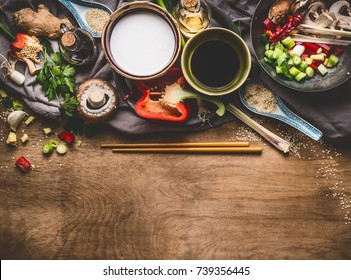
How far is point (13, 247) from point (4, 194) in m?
0.20

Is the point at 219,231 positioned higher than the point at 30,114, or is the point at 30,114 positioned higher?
the point at 30,114

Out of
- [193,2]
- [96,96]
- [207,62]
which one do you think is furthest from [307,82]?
[96,96]

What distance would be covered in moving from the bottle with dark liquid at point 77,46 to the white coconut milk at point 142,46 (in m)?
0.12

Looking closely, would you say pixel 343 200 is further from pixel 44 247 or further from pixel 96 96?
pixel 44 247

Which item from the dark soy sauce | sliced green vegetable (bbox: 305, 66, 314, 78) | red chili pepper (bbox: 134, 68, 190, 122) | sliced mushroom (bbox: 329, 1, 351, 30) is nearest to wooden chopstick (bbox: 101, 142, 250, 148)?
red chili pepper (bbox: 134, 68, 190, 122)

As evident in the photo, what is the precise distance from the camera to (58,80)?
1.61 meters

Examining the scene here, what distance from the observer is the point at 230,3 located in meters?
1.63

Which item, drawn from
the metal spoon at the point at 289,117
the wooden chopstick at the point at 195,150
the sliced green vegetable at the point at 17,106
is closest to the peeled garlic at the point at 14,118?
the sliced green vegetable at the point at 17,106

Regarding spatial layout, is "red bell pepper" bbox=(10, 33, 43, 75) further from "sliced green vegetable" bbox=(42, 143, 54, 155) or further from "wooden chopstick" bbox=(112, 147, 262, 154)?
"wooden chopstick" bbox=(112, 147, 262, 154)

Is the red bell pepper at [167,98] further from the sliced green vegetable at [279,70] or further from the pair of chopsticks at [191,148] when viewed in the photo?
the sliced green vegetable at [279,70]

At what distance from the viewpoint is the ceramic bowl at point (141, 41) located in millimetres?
1524

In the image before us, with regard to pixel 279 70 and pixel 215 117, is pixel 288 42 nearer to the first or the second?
pixel 279 70

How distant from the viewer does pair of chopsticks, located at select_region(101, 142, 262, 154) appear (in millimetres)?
1634

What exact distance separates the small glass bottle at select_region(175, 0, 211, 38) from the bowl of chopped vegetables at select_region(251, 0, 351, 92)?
0.56 ft
